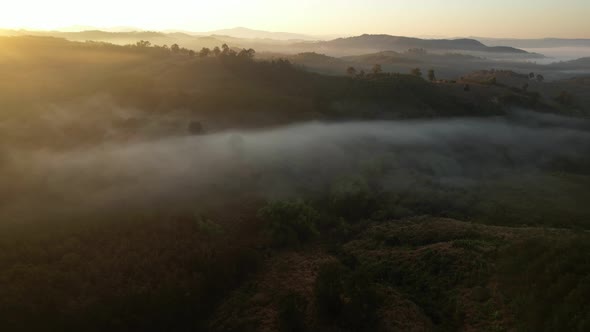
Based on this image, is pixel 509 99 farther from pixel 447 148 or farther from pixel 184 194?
pixel 184 194

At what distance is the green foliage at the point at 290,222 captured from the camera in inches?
1651

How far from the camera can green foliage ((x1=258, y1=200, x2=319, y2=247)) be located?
41938mm

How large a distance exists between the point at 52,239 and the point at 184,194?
15.6 meters

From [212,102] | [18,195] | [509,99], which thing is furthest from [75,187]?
[509,99]

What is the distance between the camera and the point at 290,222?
43.5m

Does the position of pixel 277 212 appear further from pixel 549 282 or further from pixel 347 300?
pixel 549 282

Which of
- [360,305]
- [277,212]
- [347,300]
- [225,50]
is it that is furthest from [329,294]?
[225,50]

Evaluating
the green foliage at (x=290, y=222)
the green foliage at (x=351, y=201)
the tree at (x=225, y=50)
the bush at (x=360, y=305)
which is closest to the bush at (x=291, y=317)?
the bush at (x=360, y=305)

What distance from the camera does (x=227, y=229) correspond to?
144 ft

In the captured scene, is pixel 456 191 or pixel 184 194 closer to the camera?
pixel 184 194

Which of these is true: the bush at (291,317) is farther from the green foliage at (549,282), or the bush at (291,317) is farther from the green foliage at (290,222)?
the green foliage at (290,222)

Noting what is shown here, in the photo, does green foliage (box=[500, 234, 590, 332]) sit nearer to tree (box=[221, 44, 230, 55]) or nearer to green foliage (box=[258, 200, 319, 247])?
green foliage (box=[258, 200, 319, 247])

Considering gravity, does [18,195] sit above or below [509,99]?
below

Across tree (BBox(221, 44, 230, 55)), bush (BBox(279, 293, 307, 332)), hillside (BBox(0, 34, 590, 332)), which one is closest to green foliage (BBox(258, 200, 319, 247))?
hillside (BBox(0, 34, 590, 332))
